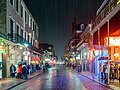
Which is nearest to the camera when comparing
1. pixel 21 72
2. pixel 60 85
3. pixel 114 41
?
pixel 60 85

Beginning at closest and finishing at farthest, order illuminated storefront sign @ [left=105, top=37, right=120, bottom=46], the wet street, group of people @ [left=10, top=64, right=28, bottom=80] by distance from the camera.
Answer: the wet street
illuminated storefront sign @ [left=105, top=37, right=120, bottom=46]
group of people @ [left=10, top=64, right=28, bottom=80]

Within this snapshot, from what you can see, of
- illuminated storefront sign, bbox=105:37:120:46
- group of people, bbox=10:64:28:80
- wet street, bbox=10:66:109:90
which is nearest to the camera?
wet street, bbox=10:66:109:90

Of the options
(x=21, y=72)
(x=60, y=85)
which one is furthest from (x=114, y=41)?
(x=21, y=72)

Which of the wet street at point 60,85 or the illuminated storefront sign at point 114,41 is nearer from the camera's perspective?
→ the wet street at point 60,85

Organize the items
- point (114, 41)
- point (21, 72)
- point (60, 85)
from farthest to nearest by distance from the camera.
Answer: point (21, 72) → point (114, 41) → point (60, 85)

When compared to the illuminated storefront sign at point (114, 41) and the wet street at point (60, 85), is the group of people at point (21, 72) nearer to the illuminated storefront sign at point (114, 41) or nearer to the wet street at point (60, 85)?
the wet street at point (60, 85)

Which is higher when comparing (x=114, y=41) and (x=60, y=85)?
(x=114, y=41)

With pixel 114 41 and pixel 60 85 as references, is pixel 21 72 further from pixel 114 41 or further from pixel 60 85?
pixel 114 41

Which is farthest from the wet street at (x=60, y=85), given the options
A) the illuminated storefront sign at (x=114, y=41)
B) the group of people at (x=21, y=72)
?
the illuminated storefront sign at (x=114, y=41)

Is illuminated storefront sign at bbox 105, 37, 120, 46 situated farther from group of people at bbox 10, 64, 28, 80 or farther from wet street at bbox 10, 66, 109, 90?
group of people at bbox 10, 64, 28, 80

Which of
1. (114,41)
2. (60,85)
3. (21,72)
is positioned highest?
(114,41)

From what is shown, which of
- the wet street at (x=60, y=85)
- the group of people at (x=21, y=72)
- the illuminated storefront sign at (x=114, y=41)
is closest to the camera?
the wet street at (x=60, y=85)

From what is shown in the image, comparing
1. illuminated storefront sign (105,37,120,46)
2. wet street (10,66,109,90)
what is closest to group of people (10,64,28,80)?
wet street (10,66,109,90)

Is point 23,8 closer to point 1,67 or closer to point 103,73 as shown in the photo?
point 1,67
